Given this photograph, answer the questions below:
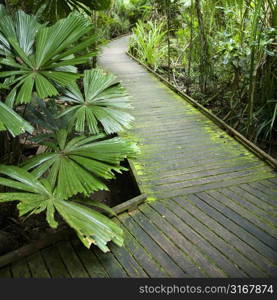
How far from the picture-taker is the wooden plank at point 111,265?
5.89 feet

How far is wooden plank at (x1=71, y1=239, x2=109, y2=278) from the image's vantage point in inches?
70.7

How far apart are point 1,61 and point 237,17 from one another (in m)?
3.46

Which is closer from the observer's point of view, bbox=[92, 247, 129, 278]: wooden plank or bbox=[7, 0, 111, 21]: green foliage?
bbox=[92, 247, 129, 278]: wooden plank

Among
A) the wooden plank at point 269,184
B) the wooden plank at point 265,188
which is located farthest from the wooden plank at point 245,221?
the wooden plank at point 269,184

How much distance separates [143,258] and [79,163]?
74 centimetres

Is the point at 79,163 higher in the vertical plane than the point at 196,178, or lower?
higher

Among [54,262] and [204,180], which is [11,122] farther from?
[204,180]

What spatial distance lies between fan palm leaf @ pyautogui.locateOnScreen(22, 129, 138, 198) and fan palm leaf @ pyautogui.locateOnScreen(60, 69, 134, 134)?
0.14 m

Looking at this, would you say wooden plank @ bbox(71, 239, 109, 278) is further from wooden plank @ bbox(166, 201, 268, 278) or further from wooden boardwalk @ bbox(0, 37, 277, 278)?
wooden plank @ bbox(166, 201, 268, 278)

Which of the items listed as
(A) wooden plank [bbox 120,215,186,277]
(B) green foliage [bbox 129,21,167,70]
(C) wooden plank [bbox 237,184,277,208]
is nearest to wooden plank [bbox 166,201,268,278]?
(A) wooden plank [bbox 120,215,186,277]

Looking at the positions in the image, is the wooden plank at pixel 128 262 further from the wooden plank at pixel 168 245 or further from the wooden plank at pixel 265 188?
the wooden plank at pixel 265 188

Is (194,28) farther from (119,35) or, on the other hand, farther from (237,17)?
(119,35)

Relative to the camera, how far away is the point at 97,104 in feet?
7.50

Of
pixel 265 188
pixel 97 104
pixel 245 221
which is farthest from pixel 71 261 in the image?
pixel 265 188
